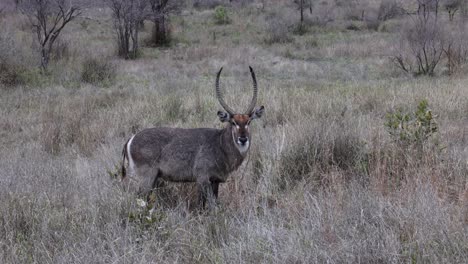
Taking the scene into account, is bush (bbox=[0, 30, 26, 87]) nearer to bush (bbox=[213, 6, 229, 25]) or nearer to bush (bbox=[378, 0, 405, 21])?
bush (bbox=[213, 6, 229, 25])

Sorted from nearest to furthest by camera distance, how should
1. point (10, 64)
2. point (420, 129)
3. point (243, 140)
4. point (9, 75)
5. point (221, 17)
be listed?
point (243, 140), point (420, 129), point (9, 75), point (10, 64), point (221, 17)

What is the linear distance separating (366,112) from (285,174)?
367 cm

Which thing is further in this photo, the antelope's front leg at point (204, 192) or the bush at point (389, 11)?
the bush at point (389, 11)

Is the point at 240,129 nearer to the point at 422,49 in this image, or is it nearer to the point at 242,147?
the point at 242,147

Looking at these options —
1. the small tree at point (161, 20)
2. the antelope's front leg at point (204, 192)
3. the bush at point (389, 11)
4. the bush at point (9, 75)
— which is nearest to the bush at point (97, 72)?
the bush at point (9, 75)

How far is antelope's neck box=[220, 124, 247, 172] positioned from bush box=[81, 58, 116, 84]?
9386mm

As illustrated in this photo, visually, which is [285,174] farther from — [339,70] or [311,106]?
[339,70]

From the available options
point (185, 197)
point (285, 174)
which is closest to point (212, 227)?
point (185, 197)

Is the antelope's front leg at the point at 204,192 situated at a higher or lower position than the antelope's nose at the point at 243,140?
lower

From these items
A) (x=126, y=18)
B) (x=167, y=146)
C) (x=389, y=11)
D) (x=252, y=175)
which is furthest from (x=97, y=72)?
(x=389, y=11)

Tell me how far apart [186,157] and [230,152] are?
0.42m

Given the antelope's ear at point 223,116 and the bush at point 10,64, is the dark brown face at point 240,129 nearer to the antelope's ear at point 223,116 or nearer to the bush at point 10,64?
the antelope's ear at point 223,116

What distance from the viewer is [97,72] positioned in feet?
46.0

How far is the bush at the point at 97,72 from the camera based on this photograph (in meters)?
13.8
